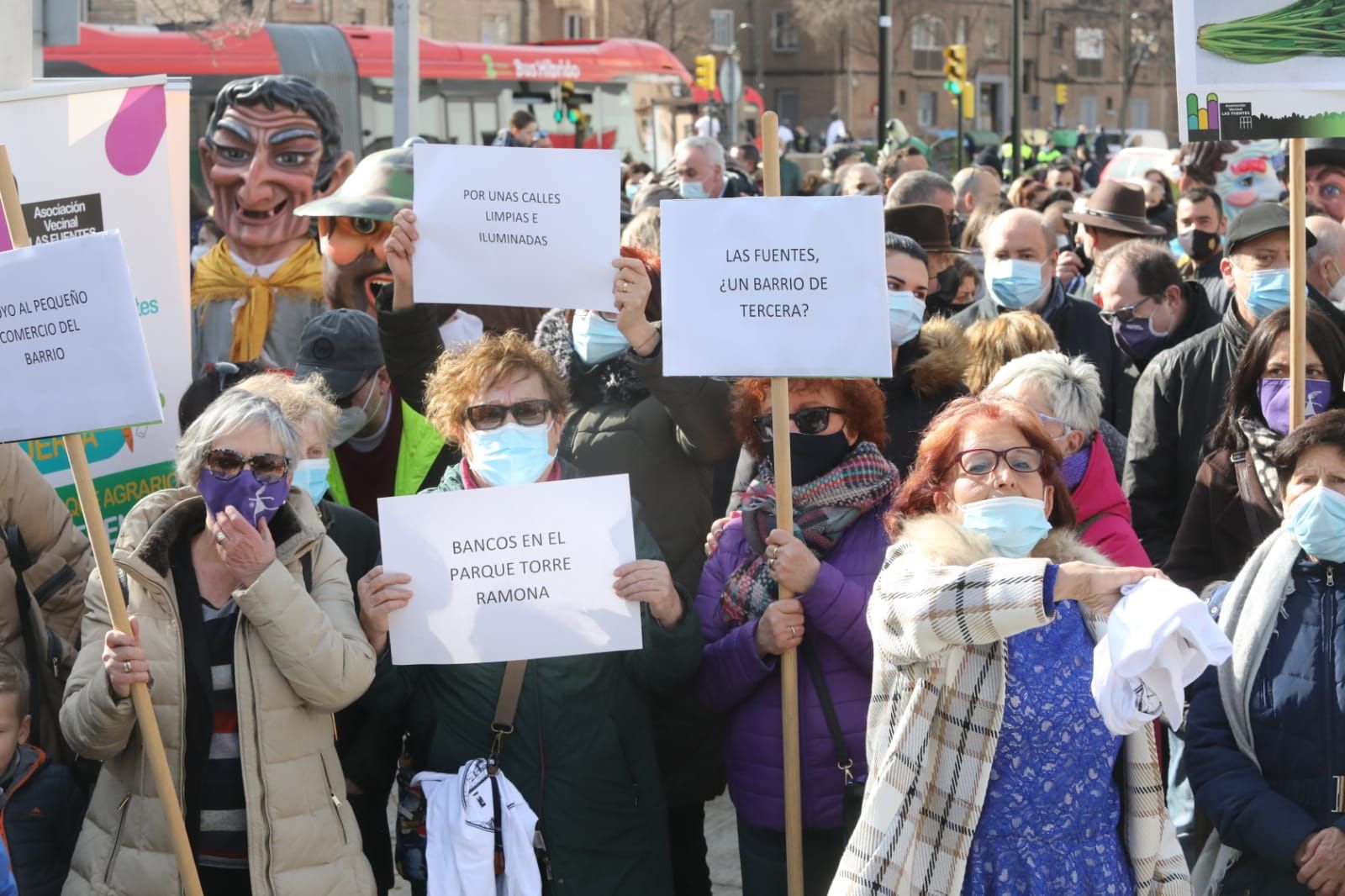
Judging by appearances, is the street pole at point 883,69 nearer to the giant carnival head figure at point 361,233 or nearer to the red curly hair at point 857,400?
the giant carnival head figure at point 361,233

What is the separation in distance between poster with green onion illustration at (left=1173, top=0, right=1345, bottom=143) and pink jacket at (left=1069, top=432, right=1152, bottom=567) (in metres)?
0.93

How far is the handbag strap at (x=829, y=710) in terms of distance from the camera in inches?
149

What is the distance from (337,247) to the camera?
6.17 meters

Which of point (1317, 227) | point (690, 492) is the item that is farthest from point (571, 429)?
point (1317, 227)

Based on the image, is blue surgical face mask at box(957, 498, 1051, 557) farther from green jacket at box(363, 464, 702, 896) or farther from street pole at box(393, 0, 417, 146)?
street pole at box(393, 0, 417, 146)

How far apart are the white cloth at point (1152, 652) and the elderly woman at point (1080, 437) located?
112 cm

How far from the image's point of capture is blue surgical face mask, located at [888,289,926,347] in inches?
200

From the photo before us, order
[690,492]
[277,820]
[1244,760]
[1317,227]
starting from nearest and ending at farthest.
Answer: [277,820], [1244,760], [690,492], [1317,227]

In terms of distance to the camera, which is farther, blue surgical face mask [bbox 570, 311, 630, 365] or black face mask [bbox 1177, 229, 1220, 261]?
black face mask [bbox 1177, 229, 1220, 261]

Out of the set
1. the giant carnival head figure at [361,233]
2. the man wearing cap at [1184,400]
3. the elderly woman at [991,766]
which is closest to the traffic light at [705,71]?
the giant carnival head figure at [361,233]

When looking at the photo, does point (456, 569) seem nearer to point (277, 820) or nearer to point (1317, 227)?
point (277, 820)

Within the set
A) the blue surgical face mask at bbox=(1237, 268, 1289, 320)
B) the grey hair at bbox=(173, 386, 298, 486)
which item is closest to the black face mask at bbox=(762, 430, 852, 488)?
the grey hair at bbox=(173, 386, 298, 486)

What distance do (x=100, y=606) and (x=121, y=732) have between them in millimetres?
284

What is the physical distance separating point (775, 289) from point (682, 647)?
0.88 metres
